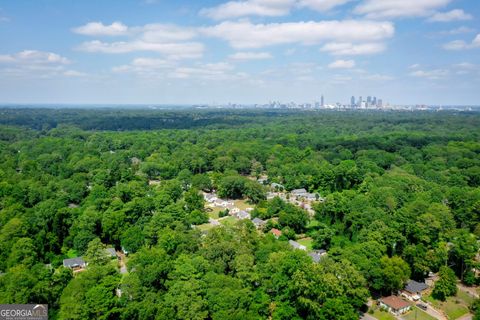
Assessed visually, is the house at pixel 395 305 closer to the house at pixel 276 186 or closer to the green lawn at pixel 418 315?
the green lawn at pixel 418 315

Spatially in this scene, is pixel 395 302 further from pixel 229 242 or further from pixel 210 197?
pixel 210 197

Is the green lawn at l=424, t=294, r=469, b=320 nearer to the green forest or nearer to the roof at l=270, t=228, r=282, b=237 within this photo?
the green forest

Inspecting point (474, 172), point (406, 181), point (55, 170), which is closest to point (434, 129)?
point (474, 172)

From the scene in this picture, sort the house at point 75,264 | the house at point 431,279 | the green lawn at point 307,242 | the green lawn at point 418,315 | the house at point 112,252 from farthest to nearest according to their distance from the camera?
the green lawn at point 307,242 < the house at point 112,252 < the house at point 75,264 < the house at point 431,279 < the green lawn at point 418,315

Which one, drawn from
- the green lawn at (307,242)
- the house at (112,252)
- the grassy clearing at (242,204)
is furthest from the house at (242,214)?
the house at (112,252)

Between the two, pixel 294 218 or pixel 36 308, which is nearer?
pixel 36 308

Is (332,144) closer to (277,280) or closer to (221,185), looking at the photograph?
(221,185)

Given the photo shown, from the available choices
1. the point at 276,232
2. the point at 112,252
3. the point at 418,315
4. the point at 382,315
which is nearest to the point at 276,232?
the point at 276,232
